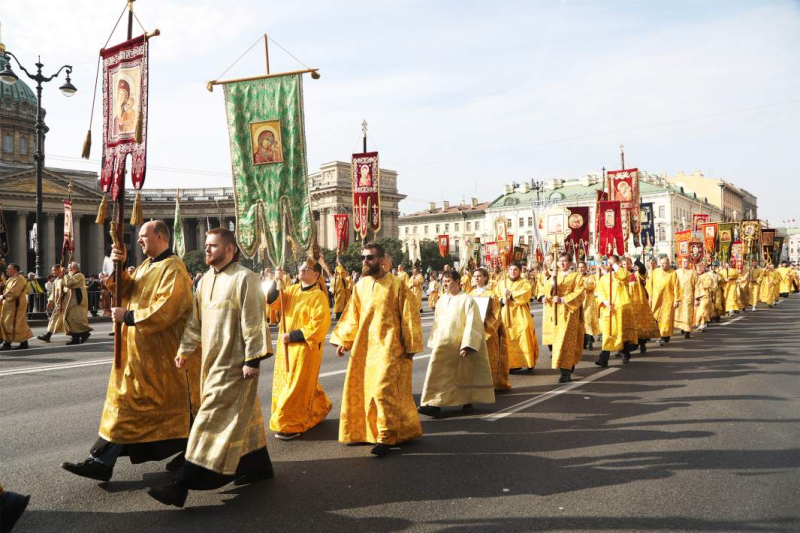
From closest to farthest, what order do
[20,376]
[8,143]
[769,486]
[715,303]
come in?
[769,486] → [20,376] → [715,303] → [8,143]

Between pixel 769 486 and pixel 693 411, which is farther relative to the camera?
pixel 693 411

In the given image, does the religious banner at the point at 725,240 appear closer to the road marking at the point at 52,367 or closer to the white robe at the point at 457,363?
the white robe at the point at 457,363

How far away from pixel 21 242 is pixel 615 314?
6536 centimetres

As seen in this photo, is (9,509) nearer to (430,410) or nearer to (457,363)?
(430,410)

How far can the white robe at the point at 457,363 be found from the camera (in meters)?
6.99

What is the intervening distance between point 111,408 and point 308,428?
212 centimetres

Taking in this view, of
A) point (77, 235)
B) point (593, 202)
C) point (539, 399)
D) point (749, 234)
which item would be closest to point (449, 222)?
point (593, 202)

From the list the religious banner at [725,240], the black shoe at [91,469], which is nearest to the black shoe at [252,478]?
the black shoe at [91,469]

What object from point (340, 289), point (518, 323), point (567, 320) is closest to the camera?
point (567, 320)

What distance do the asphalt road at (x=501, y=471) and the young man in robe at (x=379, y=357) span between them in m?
0.20

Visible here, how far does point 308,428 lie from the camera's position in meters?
6.32

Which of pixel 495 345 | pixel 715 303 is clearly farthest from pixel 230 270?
pixel 715 303

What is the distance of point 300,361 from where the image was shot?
6176mm

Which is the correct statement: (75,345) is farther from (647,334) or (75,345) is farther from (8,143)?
(8,143)
